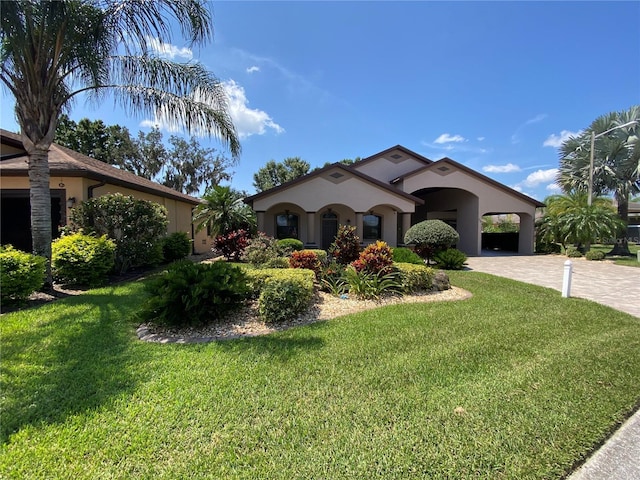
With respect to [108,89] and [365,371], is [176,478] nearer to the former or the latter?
[365,371]

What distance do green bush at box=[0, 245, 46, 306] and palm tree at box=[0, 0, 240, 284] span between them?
1165mm

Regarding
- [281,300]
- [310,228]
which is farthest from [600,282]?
[310,228]

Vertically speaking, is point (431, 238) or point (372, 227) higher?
point (372, 227)

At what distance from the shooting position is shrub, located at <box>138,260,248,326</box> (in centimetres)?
509

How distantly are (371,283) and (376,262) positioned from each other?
814mm

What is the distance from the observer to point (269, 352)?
163 inches

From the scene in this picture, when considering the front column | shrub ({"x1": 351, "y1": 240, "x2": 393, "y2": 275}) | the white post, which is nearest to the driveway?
the white post

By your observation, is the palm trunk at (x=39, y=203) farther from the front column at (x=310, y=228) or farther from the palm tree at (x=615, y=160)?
the palm tree at (x=615, y=160)

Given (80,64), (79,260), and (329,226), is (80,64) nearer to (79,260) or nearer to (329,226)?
(79,260)

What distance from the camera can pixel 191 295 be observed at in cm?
510

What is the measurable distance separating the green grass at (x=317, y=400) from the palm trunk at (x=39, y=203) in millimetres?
2815

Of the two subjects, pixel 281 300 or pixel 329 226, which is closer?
pixel 281 300

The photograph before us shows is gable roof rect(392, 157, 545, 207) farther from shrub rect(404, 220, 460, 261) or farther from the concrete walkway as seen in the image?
shrub rect(404, 220, 460, 261)

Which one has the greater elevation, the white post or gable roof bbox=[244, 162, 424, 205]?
gable roof bbox=[244, 162, 424, 205]
